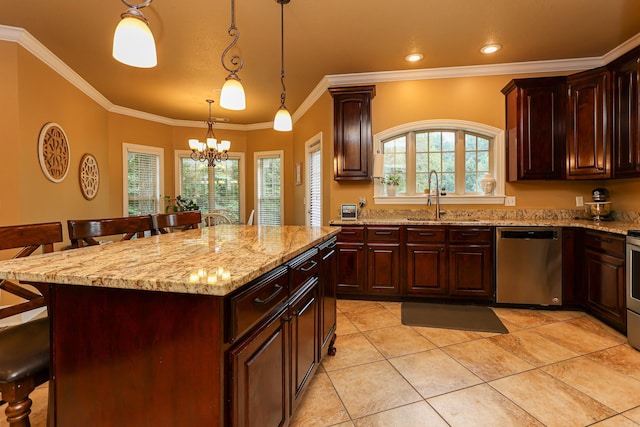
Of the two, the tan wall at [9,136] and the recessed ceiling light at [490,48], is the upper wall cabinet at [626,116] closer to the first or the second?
the recessed ceiling light at [490,48]

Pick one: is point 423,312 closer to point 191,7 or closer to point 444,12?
point 444,12

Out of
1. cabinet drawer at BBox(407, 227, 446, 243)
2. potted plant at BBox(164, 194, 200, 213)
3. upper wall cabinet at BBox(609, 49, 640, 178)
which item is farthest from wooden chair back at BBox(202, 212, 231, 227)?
upper wall cabinet at BBox(609, 49, 640, 178)

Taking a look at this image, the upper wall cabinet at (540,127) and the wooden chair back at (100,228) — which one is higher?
the upper wall cabinet at (540,127)

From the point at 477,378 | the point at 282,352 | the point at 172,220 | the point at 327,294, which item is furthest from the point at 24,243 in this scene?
the point at 477,378

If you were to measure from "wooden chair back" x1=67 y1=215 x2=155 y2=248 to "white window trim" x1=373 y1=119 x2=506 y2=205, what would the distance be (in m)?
2.66

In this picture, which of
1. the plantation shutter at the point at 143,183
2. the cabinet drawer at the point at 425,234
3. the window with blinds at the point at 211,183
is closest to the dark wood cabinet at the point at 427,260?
the cabinet drawer at the point at 425,234

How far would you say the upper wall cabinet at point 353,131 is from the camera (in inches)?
149

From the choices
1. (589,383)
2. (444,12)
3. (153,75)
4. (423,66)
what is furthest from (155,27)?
(589,383)

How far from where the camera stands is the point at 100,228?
1.80 metres

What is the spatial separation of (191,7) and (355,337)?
10.0 feet

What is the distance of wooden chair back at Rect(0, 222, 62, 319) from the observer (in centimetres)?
133

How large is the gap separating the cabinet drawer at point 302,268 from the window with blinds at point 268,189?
14.7 feet

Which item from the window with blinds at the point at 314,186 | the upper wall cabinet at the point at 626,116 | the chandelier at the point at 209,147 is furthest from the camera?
the chandelier at the point at 209,147

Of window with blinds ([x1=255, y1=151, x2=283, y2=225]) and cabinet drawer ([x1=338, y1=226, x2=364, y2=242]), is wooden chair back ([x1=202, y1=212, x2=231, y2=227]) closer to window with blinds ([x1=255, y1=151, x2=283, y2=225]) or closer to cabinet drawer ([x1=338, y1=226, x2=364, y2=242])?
window with blinds ([x1=255, y1=151, x2=283, y2=225])
